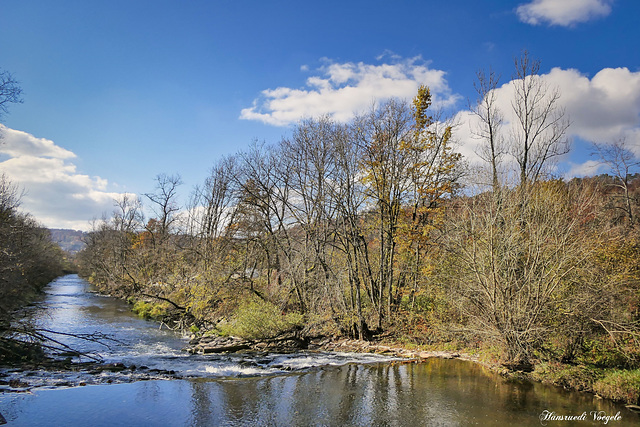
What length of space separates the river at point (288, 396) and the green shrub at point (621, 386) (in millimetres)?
420

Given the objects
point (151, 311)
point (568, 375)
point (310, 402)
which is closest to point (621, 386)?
point (568, 375)

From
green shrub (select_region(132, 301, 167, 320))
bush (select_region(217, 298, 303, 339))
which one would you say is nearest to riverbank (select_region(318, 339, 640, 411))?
bush (select_region(217, 298, 303, 339))

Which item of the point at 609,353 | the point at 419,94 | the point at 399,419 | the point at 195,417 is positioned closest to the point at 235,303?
the point at 195,417

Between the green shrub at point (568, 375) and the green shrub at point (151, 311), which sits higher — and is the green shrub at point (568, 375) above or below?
above

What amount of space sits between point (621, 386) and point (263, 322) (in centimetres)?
1297

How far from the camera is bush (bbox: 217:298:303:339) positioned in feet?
54.9

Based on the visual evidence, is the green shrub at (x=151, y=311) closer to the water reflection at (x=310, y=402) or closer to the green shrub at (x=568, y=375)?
the water reflection at (x=310, y=402)

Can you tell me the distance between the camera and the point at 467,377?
1205 cm

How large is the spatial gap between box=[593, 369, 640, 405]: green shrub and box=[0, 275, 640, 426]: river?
1.38 ft

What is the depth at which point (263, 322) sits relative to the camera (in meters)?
16.7

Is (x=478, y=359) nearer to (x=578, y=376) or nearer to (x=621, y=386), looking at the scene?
(x=578, y=376)

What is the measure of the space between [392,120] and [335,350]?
38.6 ft

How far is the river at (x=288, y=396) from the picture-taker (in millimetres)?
8508

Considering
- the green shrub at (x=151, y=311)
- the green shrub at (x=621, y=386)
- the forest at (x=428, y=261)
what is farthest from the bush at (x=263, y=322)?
the green shrub at (x=621, y=386)
